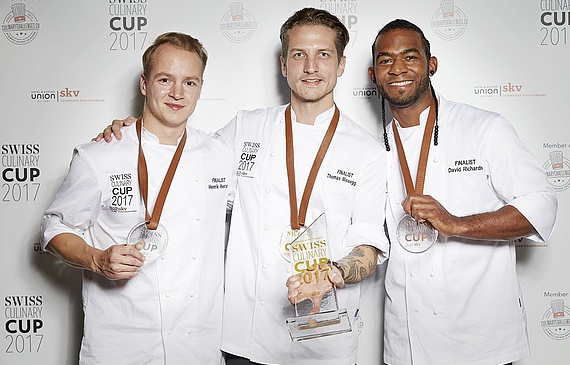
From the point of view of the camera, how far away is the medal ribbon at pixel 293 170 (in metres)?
2.45

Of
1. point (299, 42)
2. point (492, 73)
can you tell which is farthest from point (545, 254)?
point (299, 42)

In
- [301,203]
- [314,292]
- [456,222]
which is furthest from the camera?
[301,203]

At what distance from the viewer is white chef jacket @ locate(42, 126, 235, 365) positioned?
230 centimetres

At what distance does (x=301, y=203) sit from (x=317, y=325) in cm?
56

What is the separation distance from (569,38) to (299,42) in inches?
60.8

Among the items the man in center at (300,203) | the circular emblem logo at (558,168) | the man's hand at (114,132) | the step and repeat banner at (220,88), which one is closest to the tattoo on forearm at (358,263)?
the man in center at (300,203)

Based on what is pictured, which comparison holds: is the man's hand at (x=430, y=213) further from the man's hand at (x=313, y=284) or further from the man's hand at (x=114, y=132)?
the man's hand at (x=114, y=132)

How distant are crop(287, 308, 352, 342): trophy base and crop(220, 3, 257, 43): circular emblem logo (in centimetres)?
168

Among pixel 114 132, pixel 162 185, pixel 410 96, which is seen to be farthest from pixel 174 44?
pixel 410 96

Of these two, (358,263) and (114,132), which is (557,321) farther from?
(114,132)

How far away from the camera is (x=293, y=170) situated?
2.52 meters

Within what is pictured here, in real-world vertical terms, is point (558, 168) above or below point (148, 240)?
above

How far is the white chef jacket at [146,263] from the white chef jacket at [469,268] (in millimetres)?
782

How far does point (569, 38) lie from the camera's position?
3195mm
